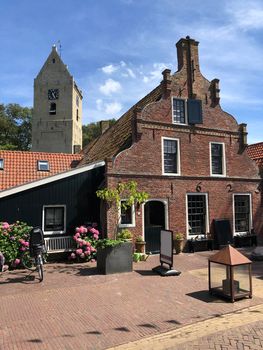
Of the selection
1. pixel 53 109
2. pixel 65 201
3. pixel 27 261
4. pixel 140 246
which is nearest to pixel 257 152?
pixel 140 246

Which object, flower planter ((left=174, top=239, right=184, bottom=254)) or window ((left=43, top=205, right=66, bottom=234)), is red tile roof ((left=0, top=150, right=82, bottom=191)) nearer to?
window ((left=43, top=205, right=66, bottom=234))

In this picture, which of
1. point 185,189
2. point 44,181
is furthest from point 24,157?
point 185,189

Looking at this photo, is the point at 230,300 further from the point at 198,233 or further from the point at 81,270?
the point at 198,233

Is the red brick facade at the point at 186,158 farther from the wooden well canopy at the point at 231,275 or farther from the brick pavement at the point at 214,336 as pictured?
the brick pavement at the point at 214,336

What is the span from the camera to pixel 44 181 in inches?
532

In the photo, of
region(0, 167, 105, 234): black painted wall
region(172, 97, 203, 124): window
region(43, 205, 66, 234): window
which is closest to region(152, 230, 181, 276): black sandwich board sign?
region(0, 167, 105, 234): black painted wall

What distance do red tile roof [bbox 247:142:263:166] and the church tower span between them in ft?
71.7

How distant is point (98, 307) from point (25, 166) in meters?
12.6

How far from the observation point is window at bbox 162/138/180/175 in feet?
52.9

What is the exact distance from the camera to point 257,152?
864 inches

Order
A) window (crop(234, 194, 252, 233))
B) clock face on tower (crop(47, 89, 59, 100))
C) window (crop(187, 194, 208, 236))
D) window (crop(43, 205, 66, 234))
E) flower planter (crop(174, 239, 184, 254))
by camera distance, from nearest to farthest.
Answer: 1. window (crop(43, 205, 66, 234))
2. flower planter (crop(174, 239, 184, 254))
3. window (crop(187, 194, 208, 236))
4. window (crop(234, 194, 252, 233))
5. clock face on tower (crop(47, 89, 59, 100))

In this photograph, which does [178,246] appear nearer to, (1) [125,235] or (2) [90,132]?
(1) [125,235]

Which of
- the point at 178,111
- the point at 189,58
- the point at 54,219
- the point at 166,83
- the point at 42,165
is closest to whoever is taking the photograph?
the point at 54,219

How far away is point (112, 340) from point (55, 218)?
8.66 metres
